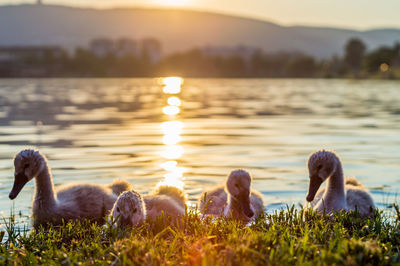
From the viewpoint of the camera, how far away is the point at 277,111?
34.4 m

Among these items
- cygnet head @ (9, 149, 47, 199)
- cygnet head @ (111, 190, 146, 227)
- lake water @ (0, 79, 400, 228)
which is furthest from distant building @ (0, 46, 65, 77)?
cygnet head @ (111, 190, 146, 227)

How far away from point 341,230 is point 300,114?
1006 inches

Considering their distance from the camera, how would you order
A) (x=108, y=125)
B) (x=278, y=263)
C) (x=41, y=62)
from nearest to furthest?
(x=278, y=263) → (x=108, y=125) → (x=41, y=62)

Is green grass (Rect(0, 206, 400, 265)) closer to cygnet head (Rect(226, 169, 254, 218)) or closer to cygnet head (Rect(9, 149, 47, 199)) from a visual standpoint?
cygnet head (Rect(226, 169, 254, 218))

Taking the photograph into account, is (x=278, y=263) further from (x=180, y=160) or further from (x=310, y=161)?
(x=180, y=160)

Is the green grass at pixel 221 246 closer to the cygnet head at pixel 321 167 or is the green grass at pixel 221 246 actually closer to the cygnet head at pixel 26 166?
the cygnet head at pixel 321 167

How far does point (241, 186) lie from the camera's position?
898cm

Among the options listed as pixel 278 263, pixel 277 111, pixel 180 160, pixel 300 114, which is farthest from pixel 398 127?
pixel 278 263

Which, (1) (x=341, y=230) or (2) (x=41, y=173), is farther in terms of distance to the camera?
(2) (x=41, y=173)

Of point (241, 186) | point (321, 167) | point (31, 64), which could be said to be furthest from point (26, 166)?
point (31, 64)

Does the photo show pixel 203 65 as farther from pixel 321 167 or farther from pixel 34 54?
pixel 321 167

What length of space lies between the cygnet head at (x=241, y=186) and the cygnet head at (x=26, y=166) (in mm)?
3278

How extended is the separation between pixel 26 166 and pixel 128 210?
10.5 ft

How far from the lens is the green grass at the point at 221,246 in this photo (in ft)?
18.0
